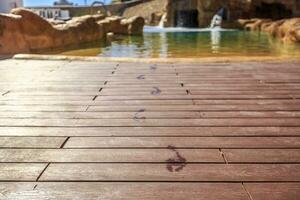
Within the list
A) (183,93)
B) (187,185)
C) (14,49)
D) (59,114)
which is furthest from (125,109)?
(14,49)

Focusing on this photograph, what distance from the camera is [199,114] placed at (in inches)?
89.4

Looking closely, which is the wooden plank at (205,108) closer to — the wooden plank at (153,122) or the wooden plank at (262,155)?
the wooden plank at (153,122)

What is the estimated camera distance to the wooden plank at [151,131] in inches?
75.9

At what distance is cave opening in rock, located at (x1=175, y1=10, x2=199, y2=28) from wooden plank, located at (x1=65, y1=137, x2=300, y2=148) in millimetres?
27114

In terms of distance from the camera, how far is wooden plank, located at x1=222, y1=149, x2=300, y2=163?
158 centimetres

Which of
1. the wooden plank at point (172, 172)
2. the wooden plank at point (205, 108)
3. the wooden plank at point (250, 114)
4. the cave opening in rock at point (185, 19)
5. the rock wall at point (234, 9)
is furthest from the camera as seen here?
the cave opening in rock at point (185, 19)

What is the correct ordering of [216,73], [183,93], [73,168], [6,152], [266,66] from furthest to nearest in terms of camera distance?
1. [266,66]
2. [216,73]
3. [183,93]
4. [6,152]
5. [73,168]

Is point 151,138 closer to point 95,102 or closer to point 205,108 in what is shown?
point 205,108

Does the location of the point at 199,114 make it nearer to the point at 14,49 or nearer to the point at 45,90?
the point at 45,90

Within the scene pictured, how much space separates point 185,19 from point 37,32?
20.1 meters

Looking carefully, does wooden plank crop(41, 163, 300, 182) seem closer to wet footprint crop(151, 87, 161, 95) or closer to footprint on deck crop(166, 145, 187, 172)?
footprint on deck crop(166, 145, 187, 172)

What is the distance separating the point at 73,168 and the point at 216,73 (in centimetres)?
244

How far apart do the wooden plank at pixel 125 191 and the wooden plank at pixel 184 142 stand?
40 cm

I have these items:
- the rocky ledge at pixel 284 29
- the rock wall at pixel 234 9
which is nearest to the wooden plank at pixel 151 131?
the rocky ledge at pixel 284 29
